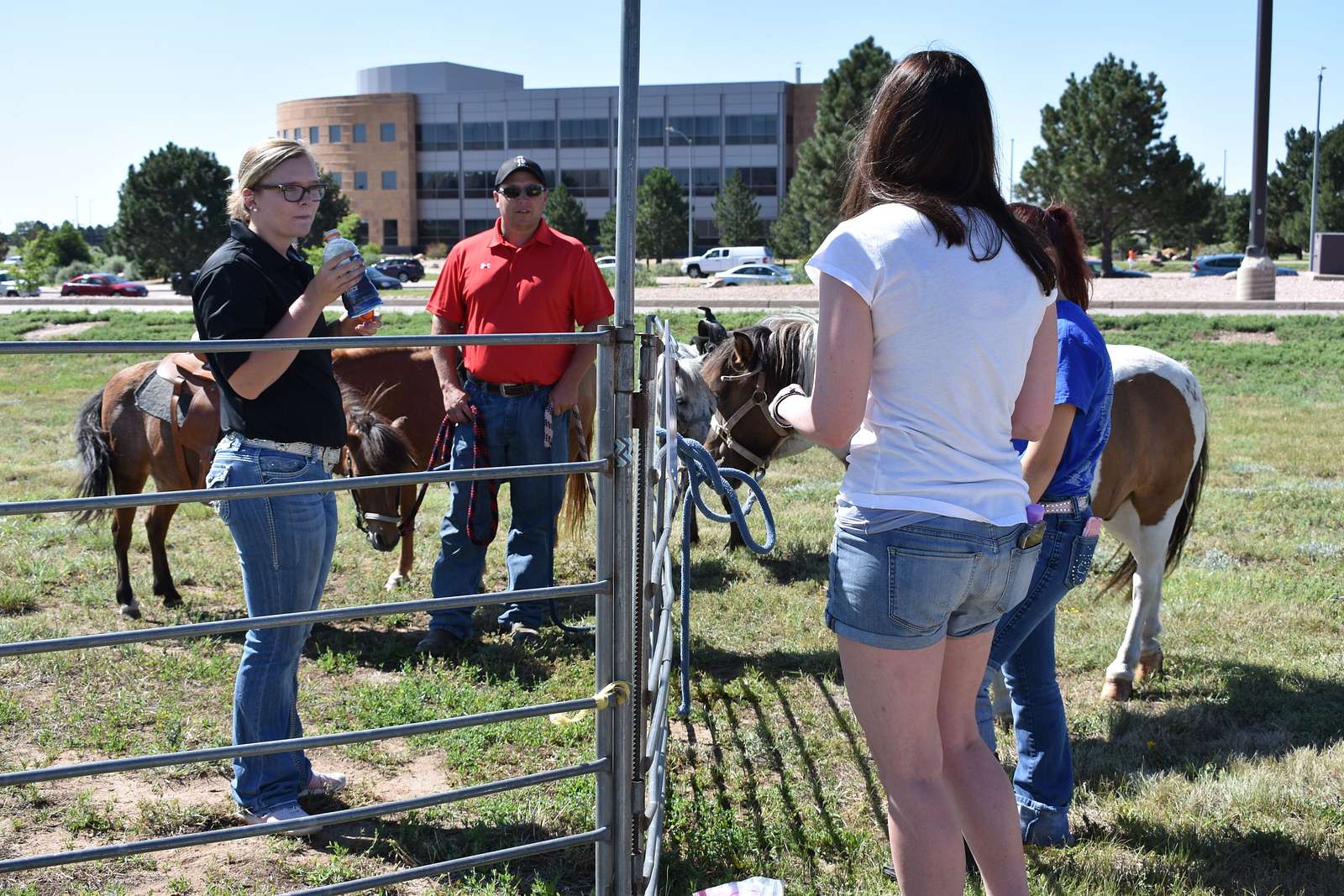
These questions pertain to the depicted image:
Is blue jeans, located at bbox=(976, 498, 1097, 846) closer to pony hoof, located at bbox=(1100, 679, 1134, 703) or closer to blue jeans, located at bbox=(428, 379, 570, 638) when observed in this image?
pony hoof, located at bbox=(1100, 679, 1134, 703)

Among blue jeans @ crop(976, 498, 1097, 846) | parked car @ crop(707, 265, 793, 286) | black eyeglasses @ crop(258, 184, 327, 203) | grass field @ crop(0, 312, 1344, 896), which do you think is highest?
parked car @ crop(707, 265, 793, 286)

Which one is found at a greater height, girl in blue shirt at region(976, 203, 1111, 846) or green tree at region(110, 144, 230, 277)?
green tree at region(110, 144, 230, 277)

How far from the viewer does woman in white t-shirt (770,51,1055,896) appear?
222cm

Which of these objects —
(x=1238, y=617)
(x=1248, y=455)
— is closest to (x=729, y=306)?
(x=1248, y=455)

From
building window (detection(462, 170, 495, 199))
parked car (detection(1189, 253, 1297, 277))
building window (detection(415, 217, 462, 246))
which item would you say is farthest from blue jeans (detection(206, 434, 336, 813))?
building window (detection(415, 217, 462, 246))

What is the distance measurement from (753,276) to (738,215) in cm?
1613

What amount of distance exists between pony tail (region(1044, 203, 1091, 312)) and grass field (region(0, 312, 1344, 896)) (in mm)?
1632

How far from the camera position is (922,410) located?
2.26m

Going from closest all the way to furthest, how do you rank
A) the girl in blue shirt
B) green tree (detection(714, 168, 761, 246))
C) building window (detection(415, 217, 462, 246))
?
the girl in blue shirt < green tree (detection(714, 168, 761, 246)) < building window (detection(415, 217, 462, 246))

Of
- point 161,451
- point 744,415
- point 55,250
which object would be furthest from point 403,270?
point 744,415

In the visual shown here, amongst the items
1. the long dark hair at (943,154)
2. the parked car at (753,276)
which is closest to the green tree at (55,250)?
the parked car at (753,276)

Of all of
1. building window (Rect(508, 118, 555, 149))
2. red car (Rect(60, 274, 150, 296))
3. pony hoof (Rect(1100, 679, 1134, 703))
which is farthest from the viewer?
building window (Rect(508, 118, 555, 149))

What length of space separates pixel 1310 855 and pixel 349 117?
9145 cm

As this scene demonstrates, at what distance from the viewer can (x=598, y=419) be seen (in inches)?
101
